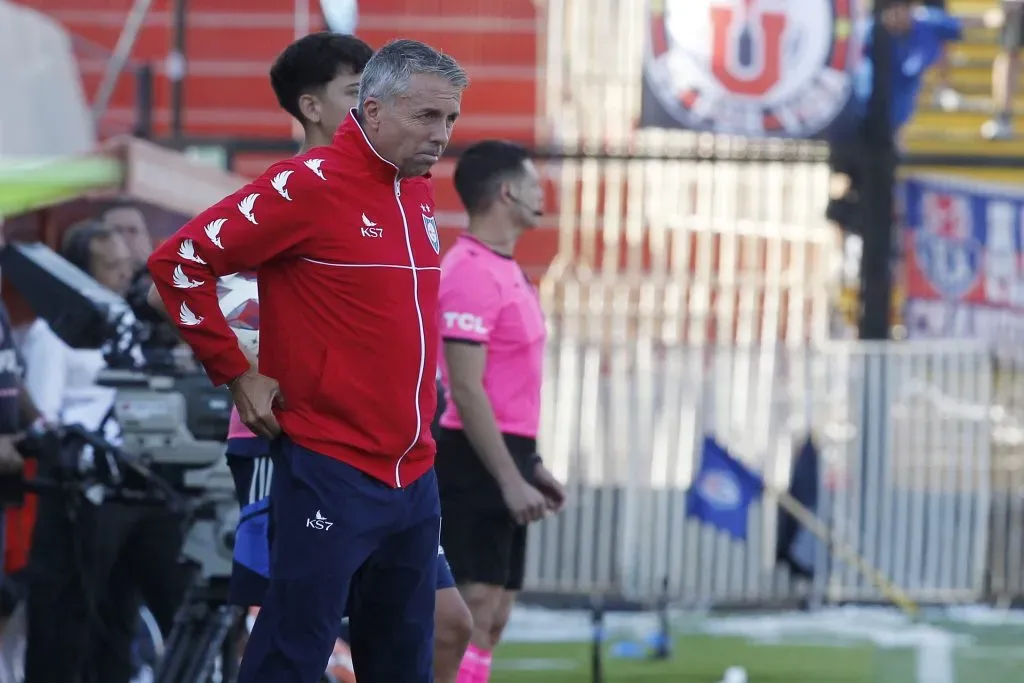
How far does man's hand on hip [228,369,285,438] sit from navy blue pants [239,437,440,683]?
8 cm

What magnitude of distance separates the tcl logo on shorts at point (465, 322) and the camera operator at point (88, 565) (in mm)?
1139

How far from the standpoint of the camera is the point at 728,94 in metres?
11.1

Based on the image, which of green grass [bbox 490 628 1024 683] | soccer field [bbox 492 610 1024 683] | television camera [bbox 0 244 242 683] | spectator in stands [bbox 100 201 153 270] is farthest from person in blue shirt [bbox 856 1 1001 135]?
television camera [bbox 0 244 242 683]

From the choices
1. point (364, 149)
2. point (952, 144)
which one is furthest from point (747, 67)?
point (364, 149)

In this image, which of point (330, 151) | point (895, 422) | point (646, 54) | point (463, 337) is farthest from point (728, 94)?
point (330, 151)

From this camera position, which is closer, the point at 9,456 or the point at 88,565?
the point at 9,456

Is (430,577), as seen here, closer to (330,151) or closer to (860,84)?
(330,151)

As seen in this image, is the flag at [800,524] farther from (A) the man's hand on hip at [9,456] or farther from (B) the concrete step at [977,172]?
(A) the man's hand on hip at [9,456]

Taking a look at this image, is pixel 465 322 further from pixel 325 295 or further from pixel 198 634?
pixel 325 295

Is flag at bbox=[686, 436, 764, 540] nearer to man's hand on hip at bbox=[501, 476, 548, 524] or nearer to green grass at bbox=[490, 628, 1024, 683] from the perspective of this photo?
green grass at bbox=[490, 628, 1024, 683]

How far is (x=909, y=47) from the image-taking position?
37.7 ft

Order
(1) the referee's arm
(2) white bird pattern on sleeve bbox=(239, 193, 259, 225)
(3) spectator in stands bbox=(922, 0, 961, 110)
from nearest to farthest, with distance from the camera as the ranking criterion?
(2) white bird pattern on sleeve bbox=(239, 193, 259, 225) → (1) the referee's arm → (3) spectator in stands bbox=(922, 0, 961, 110)

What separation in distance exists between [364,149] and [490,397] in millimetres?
1911

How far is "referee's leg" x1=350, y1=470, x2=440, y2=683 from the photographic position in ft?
14.0
